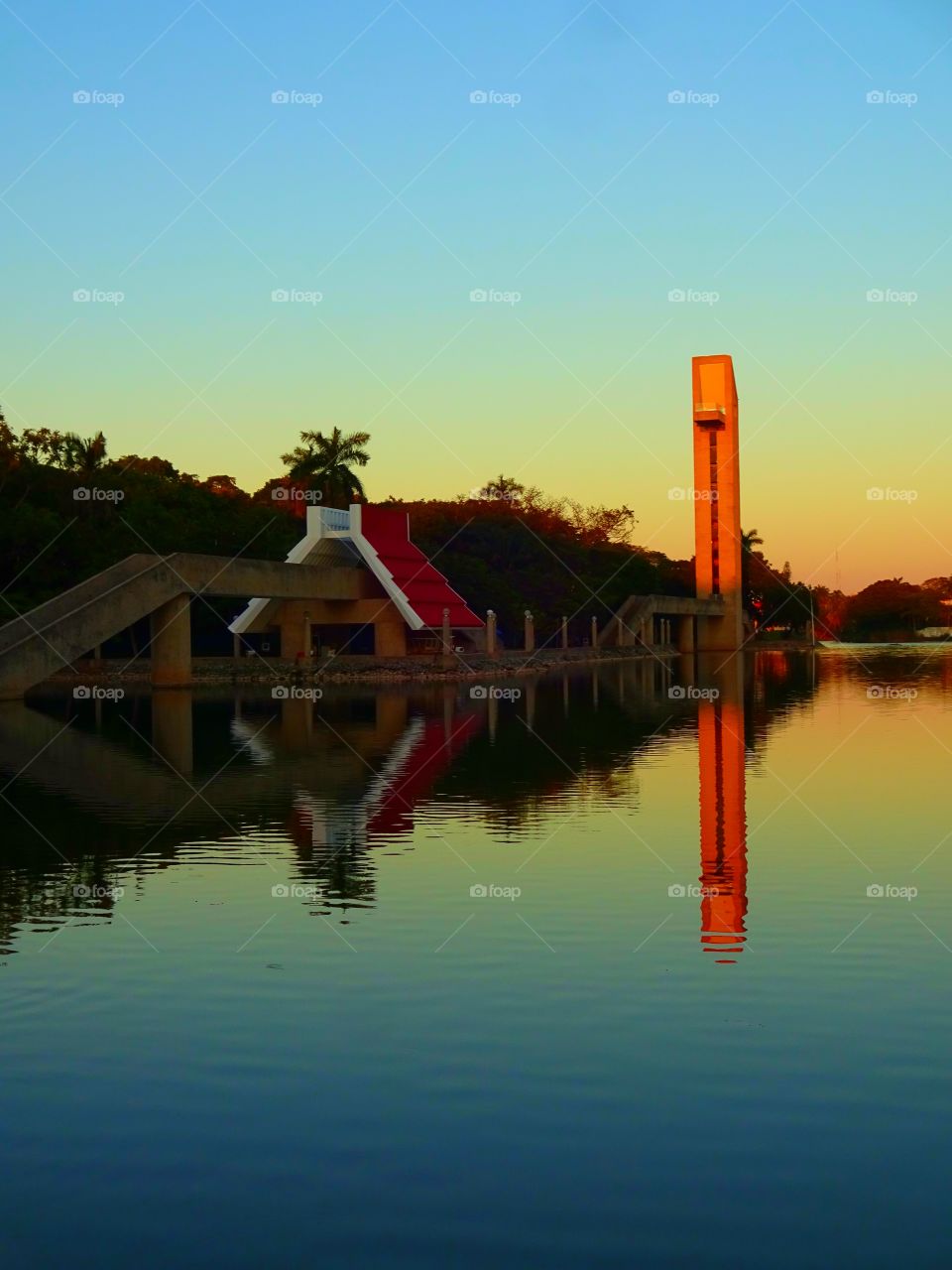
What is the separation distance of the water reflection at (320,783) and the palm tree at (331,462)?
33.6m

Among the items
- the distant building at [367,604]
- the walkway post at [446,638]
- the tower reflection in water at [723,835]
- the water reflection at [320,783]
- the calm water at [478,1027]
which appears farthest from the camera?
the distant building at [367,604]

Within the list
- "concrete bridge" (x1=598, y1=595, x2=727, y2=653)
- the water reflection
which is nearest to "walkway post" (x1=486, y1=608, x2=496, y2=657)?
"concrete bridge" (x1=598, y1=595, x2=727, y2=653)

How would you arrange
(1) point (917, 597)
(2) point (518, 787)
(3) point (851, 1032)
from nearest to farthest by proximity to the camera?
(3) point (851, 1032) < (2) point (518, 787) < (1) point (917, 597)

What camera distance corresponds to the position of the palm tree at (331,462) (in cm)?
7788

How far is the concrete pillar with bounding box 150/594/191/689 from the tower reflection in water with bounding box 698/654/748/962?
2201cm

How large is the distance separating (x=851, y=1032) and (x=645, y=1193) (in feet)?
9.22

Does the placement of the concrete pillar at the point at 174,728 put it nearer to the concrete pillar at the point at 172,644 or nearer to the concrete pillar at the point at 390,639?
the concrete pillar at the point at 172,644

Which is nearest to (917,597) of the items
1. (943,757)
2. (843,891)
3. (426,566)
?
(426,566)

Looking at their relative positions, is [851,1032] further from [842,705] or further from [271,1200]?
[842,705]

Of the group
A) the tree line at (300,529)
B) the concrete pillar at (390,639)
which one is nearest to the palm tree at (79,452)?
the tree line at (300,529)

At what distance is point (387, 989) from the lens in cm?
986

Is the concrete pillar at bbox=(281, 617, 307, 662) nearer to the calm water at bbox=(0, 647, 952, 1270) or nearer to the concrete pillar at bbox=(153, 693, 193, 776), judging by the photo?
the concrete pillar at bbox=(153, 693, 193, 776)

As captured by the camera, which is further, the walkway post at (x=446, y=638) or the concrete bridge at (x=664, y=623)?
the concrete bridge at (x=664, y=623)

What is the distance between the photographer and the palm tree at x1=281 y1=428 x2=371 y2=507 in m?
77.9
